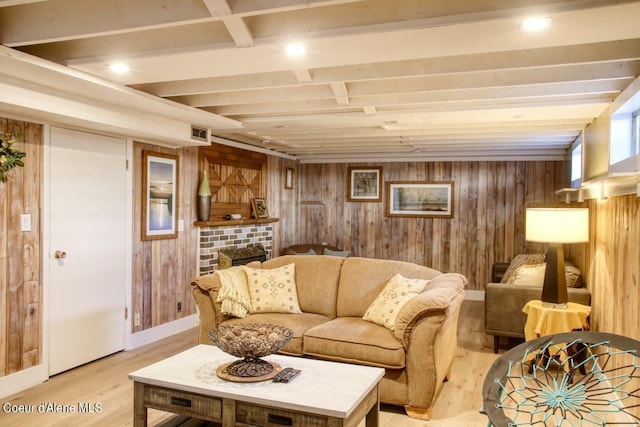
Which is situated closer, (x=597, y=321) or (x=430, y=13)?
(x=430, y=13)

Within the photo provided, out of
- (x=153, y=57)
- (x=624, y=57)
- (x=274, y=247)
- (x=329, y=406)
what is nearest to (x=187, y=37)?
(x=153, y=57)

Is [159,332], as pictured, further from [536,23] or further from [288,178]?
[536,23]

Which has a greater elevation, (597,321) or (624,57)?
(624,57)

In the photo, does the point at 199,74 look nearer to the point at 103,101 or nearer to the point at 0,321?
the point at 103,101

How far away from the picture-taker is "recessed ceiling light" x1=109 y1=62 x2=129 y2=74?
266 cm

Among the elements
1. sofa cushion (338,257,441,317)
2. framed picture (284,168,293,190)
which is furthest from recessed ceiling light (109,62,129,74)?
framed picture (284,168,293,190)

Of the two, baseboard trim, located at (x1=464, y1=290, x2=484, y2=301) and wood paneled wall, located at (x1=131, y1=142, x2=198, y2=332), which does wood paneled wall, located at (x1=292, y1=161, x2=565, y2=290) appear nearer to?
baseboard trim, located at (x1=464, y1=290, x2=484, y2=301)

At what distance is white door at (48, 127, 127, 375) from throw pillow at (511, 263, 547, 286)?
12.0 ft

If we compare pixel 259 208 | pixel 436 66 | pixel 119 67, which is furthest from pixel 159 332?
pixel 436 66

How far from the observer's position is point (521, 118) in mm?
4031

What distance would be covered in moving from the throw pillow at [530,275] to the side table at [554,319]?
24.8 inches

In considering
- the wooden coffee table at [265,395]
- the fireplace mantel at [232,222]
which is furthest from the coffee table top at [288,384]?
the fireplace mantel at [232,222]

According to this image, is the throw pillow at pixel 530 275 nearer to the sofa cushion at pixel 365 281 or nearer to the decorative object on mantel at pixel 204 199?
the sofa cushion at pixel 365 281

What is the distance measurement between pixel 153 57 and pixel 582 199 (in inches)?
153
